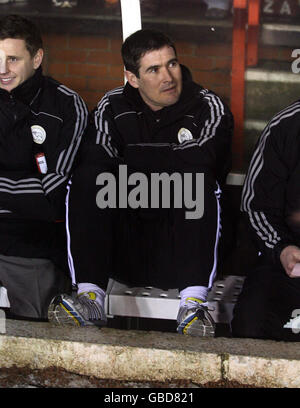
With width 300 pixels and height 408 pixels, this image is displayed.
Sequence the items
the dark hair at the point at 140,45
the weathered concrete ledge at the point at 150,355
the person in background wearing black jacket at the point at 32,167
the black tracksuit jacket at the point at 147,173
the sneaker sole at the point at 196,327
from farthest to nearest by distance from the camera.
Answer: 1. the dark hair at the point at 140,45
2. the person in background wearing black jacket at the point at 32,167
3. the black tracksuit jacket at the point at 147,173
4. the sneaker sole at the point at 196,327
5. the weathered concrete ledge at the point at 150,355

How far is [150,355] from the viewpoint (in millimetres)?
2625

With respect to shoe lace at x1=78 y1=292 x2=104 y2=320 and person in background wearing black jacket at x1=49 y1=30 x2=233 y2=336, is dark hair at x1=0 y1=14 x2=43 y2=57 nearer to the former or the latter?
person in background wearing black jacket at x1=49 y1=30 x2=233 y2=336

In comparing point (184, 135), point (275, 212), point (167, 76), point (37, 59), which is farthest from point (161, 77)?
point (275, 212)

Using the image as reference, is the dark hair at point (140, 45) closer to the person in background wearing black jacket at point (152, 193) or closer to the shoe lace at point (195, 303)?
the person in background wearing black jacket at point (152, 193)

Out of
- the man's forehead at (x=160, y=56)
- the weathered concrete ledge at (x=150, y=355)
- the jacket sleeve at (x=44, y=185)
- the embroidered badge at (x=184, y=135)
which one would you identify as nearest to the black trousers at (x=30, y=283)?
the jacket sleeve at (x=44, y=185)

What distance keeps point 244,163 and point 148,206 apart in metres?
1.11

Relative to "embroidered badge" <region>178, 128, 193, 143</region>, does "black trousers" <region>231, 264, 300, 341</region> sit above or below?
below

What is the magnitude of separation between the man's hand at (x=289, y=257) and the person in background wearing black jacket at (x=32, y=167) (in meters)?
0.96

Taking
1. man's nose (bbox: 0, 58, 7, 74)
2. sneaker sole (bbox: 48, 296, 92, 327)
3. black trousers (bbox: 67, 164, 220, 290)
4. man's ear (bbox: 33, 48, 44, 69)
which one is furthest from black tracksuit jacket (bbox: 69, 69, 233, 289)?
man's nose (bbox: 0, 58, 7, 74)

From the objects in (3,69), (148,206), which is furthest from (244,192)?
(3,69)

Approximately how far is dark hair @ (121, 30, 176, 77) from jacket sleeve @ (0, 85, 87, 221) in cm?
38

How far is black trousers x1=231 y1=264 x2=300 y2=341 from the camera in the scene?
2.86 meters

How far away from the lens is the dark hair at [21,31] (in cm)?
346

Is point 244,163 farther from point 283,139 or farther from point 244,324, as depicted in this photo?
point 244,324
